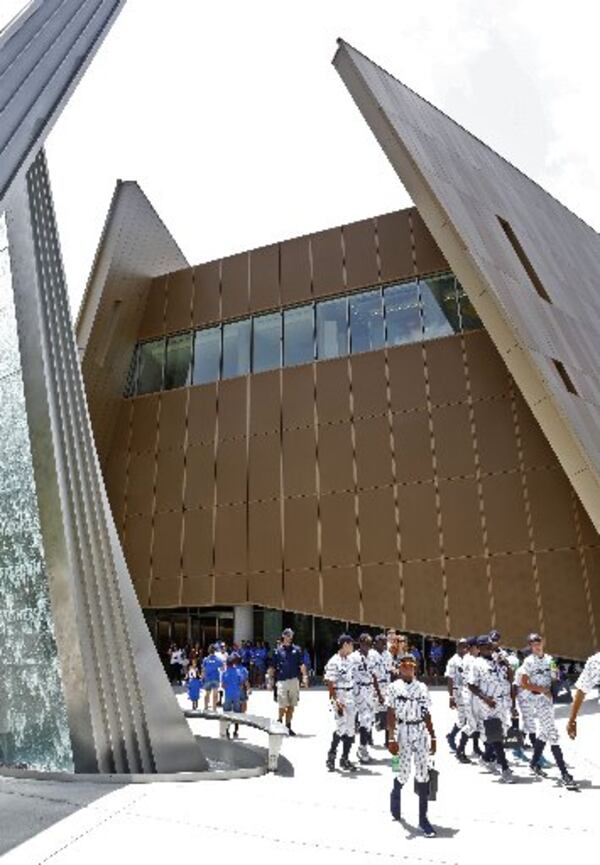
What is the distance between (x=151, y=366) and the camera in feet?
101

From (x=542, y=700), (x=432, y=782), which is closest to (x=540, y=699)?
(x=542, y=700)

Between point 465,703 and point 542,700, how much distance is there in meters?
1.61

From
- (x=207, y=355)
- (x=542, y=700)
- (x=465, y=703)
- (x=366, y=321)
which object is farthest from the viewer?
(x=207, y=355)

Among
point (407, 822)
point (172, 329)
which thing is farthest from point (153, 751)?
point (172, 329)

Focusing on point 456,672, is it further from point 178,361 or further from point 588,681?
point 178,361

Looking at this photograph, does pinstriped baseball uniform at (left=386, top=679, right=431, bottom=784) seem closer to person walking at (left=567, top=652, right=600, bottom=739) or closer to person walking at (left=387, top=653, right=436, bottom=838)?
person walking at (left=387, top=653, right=436, bottom=838)

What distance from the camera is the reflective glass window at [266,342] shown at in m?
27.5

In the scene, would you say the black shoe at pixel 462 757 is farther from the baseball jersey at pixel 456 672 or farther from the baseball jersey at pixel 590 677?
the baseball jersey at pixel 590 677

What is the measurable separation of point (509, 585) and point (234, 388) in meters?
13.1

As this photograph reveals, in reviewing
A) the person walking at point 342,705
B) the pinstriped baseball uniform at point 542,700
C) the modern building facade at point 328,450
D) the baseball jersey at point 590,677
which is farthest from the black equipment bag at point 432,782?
the modern building facade at point 328,450

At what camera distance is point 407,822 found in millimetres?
5988

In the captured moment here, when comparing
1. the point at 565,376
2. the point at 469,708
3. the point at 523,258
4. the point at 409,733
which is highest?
the point at 523,258

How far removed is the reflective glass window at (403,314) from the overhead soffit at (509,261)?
3.95 m

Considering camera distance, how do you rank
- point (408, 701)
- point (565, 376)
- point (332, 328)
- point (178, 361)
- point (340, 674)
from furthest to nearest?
point (178, 361) < point (332, 328) < point (565, 376) < point (340, 674) < point (408, 701)
